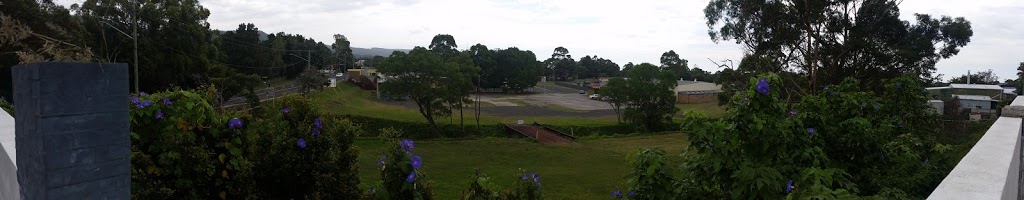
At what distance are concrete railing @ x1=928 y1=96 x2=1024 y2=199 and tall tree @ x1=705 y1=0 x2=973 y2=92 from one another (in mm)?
9247

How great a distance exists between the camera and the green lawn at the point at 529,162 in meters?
14.2

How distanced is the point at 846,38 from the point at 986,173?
39.3ft

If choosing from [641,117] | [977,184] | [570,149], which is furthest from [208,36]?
[977,184]

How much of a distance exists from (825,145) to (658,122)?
1027 inches

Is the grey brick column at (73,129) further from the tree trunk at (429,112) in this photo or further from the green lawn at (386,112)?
the green lawn at (386,112)

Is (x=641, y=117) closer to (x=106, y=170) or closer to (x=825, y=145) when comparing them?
(x=825, y=145)

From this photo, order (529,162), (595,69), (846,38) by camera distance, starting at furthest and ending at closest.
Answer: (595,69)
(529,162)
(846,38)

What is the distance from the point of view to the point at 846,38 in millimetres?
13211

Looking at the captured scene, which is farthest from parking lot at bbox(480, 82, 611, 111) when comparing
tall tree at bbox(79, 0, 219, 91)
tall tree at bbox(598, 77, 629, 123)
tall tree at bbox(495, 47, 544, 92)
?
tall tree at bbox(79, 0, 219, 91)

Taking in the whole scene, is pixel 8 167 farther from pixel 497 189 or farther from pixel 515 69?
pixel 515 69

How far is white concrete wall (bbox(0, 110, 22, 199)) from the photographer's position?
2322 millimetres

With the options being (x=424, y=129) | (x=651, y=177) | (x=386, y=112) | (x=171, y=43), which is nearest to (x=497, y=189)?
(x=651, y=177)

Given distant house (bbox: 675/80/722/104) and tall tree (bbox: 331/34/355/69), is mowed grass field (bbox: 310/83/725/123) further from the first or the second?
tall tree (bbox: 331/34/355/69)

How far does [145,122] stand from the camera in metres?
3.63
